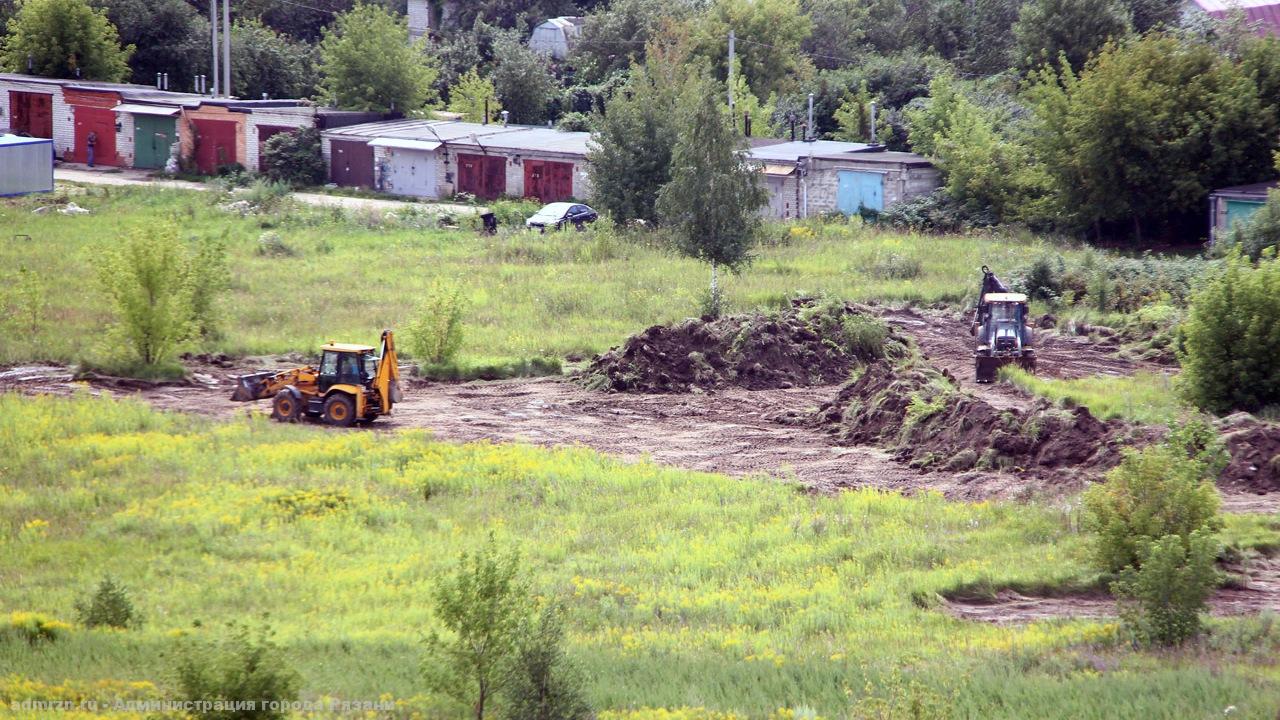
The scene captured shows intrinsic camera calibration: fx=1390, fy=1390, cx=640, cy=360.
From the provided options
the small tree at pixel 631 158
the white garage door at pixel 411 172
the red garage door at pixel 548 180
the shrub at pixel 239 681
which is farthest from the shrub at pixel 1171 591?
the white garage door at pixel 411 172

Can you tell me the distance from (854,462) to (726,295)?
42.7 ft

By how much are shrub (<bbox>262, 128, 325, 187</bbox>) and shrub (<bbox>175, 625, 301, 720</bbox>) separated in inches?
1992

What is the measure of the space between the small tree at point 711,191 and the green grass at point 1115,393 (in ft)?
28.6

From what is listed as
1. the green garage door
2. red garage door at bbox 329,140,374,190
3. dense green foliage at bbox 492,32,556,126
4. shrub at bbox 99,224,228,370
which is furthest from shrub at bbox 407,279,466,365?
dense green foliage at bbox 492,32,556,126

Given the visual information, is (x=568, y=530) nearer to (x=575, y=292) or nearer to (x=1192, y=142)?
(x=575, y=292)

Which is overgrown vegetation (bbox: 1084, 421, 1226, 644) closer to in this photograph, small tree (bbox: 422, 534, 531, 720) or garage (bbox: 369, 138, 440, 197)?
small tree (bbox: 422, 534, 531, 720)

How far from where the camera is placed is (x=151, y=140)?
62.4m

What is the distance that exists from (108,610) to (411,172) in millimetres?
44763

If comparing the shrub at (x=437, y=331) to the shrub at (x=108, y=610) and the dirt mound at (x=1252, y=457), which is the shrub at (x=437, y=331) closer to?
the dirt mound at (x=1252, y=457)

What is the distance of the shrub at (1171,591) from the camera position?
13477mm

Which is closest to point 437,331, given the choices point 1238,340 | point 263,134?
point 1238,340

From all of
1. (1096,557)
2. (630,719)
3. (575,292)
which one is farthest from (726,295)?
(630,719)

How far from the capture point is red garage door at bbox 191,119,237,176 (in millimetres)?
60875

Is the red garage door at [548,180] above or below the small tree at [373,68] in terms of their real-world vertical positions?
below
